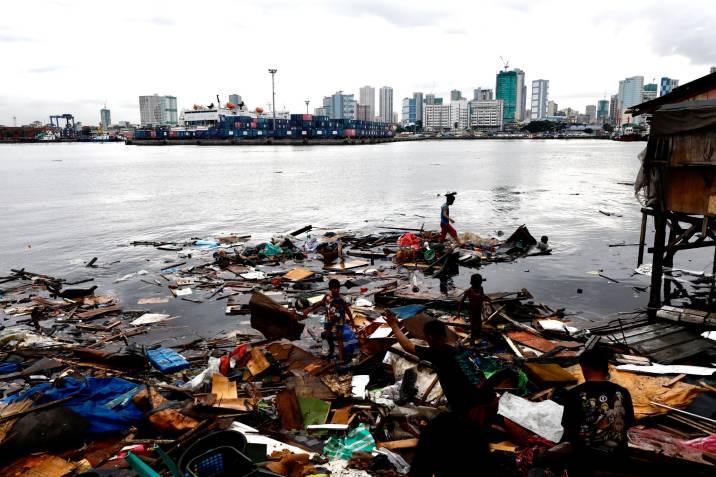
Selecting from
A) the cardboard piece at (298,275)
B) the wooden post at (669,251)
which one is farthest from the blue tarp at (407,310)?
the wooden post at (669,251)

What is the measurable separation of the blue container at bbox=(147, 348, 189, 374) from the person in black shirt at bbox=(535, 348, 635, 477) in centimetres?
777

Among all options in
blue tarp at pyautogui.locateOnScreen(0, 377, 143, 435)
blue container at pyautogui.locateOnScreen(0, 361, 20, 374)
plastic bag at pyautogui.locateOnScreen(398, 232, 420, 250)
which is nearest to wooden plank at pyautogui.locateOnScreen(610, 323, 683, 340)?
plastic bag at pyautogui.locateOnScreen(398, 232, 420, 250)

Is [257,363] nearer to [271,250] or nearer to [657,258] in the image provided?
[657,258]

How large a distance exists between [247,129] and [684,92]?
176900 mm

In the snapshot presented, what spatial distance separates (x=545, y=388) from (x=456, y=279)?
9194 mm

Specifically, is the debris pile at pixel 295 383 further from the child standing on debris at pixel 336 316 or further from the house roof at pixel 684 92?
the house roof at pixel 684 92

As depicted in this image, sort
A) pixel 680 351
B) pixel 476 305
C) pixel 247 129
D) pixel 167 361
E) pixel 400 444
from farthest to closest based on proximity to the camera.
A: pixel 247 129 < pixel 476 305 < pixel 167 361 < pixel 680 351 < pixel 400 444

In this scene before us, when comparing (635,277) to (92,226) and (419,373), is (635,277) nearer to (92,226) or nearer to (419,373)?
(419,373)

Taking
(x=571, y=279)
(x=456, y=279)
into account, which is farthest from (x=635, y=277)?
(x=456, y=279)

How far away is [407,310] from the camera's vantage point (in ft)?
41.5

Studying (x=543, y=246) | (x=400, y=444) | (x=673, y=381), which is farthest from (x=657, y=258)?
(x=400, y=444)

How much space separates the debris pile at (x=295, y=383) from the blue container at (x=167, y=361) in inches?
1.6

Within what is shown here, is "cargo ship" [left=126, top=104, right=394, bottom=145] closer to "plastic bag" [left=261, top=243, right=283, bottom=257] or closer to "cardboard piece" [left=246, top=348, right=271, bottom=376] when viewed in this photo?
"plastic bag" [left=261, top=243, right=283, bottom=257]

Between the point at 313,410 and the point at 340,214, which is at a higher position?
the point at 313,410
